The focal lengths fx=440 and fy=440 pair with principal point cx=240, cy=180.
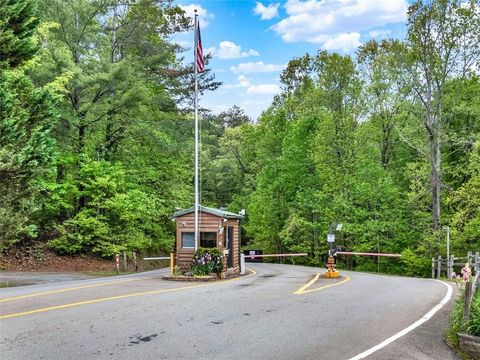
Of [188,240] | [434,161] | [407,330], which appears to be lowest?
[407,330]

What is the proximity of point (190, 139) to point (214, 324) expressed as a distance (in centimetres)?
2273

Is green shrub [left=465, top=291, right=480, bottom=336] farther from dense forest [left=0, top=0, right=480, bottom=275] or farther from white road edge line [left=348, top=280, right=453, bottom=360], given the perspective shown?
dense forest [left=0, top=0, right=480, bottom=275]

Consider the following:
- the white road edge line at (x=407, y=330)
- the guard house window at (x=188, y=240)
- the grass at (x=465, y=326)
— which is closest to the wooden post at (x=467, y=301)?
the grass at (x=465, y=326)

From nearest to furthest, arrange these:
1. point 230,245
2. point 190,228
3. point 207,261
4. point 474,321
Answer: point 474,321
point 207,261
point 190,228
point 230,245

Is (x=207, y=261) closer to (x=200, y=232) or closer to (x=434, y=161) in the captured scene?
(x=200, y=232)

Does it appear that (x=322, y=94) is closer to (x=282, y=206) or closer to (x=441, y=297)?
(x=282, y=206)

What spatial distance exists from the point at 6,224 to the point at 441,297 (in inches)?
552

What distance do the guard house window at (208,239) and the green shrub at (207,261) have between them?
1094 millimetres

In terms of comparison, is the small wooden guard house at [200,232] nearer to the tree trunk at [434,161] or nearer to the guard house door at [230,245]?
the guard house door at [230,245]

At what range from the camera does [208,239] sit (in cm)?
1753

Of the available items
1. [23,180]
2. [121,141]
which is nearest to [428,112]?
[121,141]

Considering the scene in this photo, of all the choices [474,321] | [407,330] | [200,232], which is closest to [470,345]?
[474,321]

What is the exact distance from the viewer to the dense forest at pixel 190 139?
17109mm

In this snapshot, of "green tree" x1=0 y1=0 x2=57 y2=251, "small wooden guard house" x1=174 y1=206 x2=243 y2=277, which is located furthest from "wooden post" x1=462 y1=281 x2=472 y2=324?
"green tree" x1=0 y1=0 x2=57 y2=251
